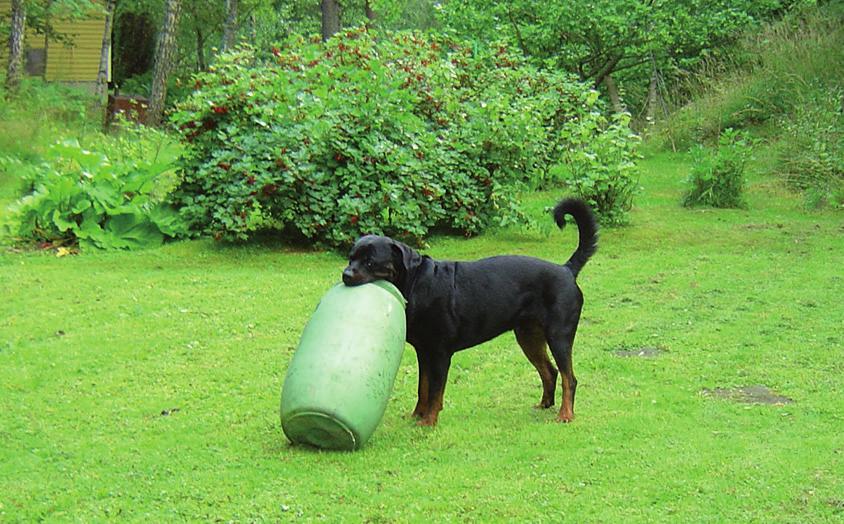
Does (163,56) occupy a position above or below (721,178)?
above

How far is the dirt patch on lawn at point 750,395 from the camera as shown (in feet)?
19.5

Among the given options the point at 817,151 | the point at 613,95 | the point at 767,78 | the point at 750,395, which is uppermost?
the point at 767,78

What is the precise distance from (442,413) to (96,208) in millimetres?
6373

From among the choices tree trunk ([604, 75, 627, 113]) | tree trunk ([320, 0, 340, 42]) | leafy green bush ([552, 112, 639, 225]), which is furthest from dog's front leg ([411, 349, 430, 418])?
tree trunk ([320, 0, 340, 42])

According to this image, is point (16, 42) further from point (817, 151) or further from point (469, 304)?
point (469, 304)

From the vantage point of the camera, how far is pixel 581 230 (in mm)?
5898

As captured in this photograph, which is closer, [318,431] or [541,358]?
[318,431]

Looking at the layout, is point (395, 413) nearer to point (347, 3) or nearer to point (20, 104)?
point (20, 104)

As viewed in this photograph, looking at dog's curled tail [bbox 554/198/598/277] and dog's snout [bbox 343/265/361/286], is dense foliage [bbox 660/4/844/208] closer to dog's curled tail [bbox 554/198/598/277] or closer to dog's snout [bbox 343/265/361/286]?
dog's curled tail [bbox 554/198/598/277]

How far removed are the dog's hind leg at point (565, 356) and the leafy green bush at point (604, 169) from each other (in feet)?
20.3

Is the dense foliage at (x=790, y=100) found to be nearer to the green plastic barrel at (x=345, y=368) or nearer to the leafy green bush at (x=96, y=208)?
the leafy green bush at (x=96, y=208)

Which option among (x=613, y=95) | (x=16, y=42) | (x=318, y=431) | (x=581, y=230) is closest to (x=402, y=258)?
(x=318, y=431)

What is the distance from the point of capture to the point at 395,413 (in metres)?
5.91

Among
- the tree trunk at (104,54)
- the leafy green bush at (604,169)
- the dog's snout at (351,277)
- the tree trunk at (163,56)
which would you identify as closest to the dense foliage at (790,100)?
the leafy green bush at (604,169)
